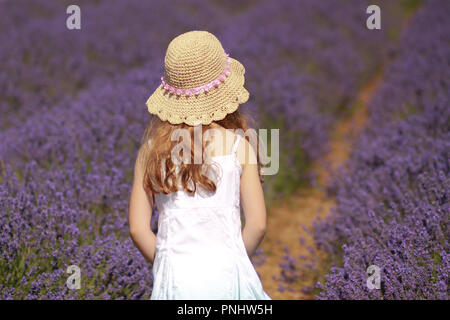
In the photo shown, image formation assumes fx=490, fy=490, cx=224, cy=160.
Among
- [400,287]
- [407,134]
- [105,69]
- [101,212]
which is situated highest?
[105,69]

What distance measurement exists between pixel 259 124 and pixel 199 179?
2.23 meters

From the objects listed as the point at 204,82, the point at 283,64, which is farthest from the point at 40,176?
the point at 283,64

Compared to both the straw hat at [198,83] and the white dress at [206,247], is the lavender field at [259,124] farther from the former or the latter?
the straw hat at [198,83]

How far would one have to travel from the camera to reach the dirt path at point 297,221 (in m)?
3.02

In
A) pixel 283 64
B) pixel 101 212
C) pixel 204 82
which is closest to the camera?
pixel 204 82

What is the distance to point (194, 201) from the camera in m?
1.72

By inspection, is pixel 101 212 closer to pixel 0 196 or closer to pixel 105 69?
pixel 0 196

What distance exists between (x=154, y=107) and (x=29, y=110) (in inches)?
108

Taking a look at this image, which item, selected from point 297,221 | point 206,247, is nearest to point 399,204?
point 297,221

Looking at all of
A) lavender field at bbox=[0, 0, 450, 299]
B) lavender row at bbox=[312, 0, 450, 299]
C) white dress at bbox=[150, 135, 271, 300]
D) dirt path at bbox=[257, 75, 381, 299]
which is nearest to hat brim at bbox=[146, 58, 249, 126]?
white dress at bbox=[150, 135, 271, 300]

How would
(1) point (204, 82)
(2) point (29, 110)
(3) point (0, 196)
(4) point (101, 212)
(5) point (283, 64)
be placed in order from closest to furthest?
1. (1) point (204, 82)
2. (3) point (0, 196)
3. (4) point (101, 212)
4. (2) point (29, 110)
5. (5) point (283, 64)

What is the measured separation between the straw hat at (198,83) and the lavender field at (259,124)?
88 cm

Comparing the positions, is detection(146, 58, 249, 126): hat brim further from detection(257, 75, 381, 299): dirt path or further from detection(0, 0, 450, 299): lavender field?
detection(257, 75, 381, 299): dirt path

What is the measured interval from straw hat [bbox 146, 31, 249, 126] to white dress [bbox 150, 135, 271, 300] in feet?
0.51
